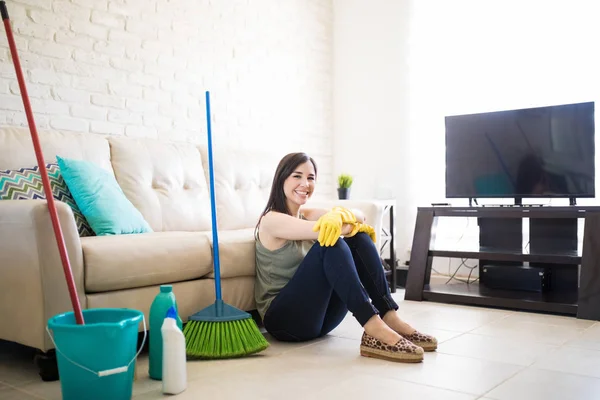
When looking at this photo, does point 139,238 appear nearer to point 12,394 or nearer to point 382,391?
point 12,394

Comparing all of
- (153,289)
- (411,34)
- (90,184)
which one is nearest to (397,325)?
(153,289)

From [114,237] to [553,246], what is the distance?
233 centimetres

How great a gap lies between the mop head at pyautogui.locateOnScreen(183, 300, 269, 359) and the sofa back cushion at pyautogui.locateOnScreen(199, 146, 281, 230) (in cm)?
106

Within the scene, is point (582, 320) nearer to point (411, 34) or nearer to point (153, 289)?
point (153, 289)

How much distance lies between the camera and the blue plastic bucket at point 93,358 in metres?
1.46

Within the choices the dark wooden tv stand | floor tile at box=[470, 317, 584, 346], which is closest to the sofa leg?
floor tile at box=[470, 317, 584, 346]

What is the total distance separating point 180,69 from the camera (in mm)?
3406

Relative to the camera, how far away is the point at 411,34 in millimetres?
4152

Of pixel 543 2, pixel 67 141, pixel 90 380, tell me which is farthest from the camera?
pixel 543 2

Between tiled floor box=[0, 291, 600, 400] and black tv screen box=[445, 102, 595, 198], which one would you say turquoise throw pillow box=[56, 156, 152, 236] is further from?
black tv screen box=[445, 102, 595, 198]

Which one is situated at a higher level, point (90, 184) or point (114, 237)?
point (90, 184)

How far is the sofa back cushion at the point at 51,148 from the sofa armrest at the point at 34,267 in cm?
50

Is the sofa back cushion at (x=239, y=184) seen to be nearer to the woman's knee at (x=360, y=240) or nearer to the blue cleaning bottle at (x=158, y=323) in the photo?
the woman's knee at (x=360, y=240)

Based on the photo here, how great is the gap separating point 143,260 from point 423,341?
3.40ft
